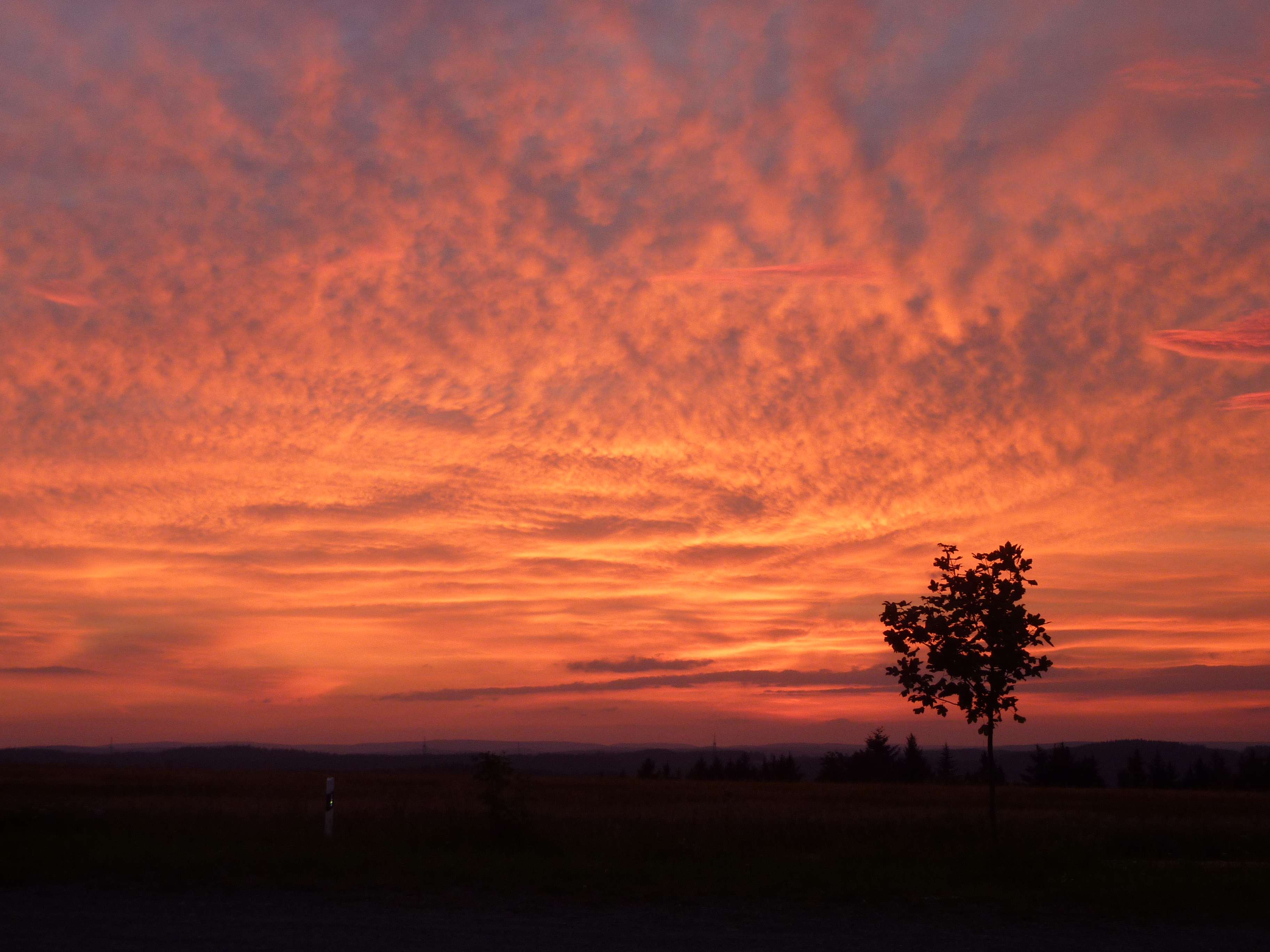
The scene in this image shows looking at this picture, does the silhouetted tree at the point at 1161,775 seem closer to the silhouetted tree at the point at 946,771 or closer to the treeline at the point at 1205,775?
the treeline at the point at 1205,775

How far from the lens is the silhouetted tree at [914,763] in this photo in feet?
336

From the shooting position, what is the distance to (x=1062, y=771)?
101 metres

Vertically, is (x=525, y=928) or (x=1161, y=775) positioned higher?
(x=525, y=928)

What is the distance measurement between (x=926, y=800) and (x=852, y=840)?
33.4 metres

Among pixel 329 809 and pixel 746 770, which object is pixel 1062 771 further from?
pixel 329 809

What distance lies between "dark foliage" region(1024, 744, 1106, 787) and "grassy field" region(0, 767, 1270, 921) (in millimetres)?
72140

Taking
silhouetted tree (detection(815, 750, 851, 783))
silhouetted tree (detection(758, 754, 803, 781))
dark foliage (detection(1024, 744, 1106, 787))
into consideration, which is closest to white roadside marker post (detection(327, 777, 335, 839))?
silhouetted tree (detection(815, 750, 851, 783))

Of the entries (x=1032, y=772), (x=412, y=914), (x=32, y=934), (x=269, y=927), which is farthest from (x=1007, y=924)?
(x=1032, y=772)

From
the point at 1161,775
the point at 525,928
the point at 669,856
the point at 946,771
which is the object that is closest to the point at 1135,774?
the point at 1161,775

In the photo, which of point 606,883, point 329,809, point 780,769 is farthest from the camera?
point 780,769

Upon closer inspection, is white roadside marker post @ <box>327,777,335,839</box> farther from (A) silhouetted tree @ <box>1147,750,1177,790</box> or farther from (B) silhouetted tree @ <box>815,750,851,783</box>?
(A) silhouetted tree @ <box>1147,750,1177,790</box>

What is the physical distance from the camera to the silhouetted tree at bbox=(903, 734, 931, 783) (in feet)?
336

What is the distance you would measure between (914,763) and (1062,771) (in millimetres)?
13399

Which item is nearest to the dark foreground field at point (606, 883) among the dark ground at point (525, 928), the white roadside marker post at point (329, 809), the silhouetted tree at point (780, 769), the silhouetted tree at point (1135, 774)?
the dark ground at point (525, 928)
